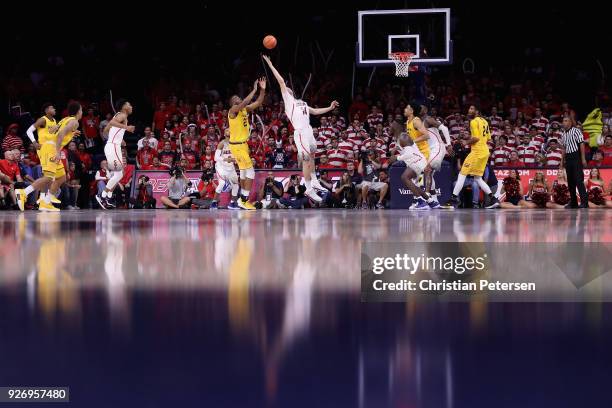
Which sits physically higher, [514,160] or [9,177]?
[514,160]

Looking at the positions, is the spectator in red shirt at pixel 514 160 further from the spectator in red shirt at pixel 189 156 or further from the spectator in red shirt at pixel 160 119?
the spectator in red shirt at pixel 160 119

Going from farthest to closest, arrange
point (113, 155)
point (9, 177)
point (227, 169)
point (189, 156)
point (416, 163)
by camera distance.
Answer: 1. point (189, 156)
2. point (9, 177)
3. point (227, 169)
4. point (113, 155)
5. point (416, 163)

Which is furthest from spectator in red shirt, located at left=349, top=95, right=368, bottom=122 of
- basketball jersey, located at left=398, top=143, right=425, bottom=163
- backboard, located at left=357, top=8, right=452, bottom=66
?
basketball jersey, located at left=398, top=143, right=425, bottom=163

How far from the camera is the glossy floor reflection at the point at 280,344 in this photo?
65.2 inches

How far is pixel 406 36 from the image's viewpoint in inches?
615

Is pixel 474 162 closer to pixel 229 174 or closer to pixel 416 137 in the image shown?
pixel 416 137

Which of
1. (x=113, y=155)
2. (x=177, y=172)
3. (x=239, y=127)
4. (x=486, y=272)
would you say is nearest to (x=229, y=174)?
(x=239, y=127)

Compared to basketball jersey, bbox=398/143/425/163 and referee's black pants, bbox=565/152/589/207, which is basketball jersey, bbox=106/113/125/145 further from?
referee's black pants, bbox=565/152/589/207

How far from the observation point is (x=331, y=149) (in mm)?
16906

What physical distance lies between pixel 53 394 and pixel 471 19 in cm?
2293


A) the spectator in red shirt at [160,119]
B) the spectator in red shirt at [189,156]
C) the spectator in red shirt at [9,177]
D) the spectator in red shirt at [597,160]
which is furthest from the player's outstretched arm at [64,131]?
the spectator in red shirt at [597,160]

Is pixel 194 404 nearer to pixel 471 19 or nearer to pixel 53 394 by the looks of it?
pixel 53 394

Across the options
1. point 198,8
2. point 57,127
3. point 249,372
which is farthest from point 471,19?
point 249,372

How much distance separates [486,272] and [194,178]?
14.1 m
